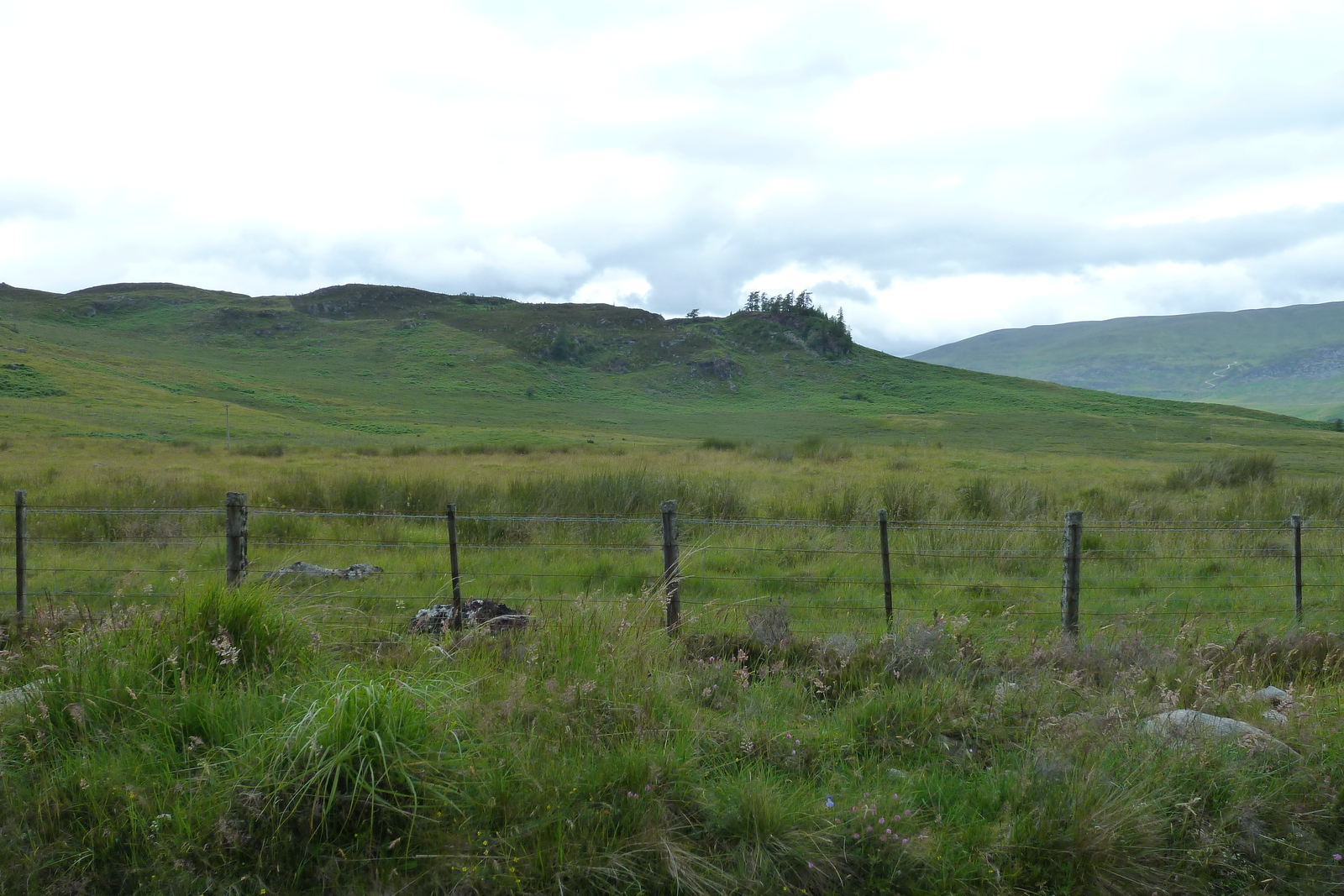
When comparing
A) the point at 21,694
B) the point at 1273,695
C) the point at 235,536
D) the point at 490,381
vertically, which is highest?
the point at 490,381

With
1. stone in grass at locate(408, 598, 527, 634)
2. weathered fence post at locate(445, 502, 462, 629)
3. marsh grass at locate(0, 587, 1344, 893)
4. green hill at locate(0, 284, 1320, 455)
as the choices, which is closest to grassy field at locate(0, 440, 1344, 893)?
marsh grass at locate(0, 587, 1344, 893)

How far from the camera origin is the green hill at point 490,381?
5116 cm

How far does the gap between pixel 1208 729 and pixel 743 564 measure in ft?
22.8

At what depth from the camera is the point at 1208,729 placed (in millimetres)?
4715

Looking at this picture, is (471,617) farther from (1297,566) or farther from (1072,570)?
(1297,566)

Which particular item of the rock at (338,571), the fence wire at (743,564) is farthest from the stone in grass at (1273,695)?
the rock at (338,571)

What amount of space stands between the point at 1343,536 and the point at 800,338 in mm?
108995

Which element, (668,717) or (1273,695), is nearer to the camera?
(668,717)

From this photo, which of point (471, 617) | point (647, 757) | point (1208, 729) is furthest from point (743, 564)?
point (647, 757)

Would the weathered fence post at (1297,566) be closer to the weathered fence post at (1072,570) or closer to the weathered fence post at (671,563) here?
the weathered fence post at (1072,570)

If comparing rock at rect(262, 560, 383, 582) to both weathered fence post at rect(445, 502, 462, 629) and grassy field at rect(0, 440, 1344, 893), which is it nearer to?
grassy field at rect(0, 440, 1344, 893)

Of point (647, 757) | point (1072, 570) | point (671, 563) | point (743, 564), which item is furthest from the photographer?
point (743, 564)

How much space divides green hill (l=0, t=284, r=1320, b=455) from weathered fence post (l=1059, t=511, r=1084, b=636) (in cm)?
3487

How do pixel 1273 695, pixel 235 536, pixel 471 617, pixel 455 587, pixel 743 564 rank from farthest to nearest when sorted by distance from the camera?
1. pixel 743 564
2. pixel 455 587
3. pixel 235 536
4. pixel 471 617
5. pixel 1273 695
